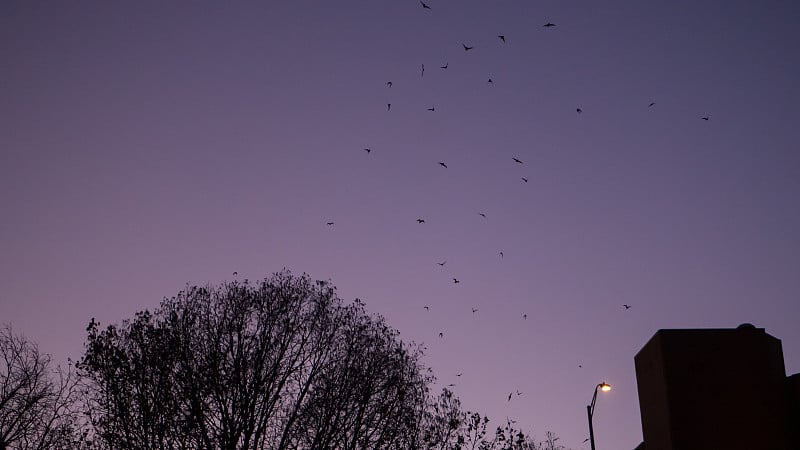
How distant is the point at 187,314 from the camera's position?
27.0 m

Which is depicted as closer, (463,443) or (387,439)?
(387,439)

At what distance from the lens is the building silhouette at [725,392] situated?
1031 inches

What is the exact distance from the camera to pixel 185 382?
25.9 metres

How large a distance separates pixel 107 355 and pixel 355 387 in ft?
29.7

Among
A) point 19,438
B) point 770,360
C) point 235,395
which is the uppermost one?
point 770,360

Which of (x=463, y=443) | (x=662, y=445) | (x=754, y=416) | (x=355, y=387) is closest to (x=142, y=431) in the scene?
(x=355, y=387)

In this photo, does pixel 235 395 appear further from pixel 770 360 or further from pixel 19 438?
pixel 770 360

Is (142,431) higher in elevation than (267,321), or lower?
lower

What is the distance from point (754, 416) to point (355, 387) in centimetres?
1448

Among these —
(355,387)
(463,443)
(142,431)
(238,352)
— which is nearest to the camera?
(142,431)

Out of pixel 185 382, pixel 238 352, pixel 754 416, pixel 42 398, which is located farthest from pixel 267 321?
pixel 754 416

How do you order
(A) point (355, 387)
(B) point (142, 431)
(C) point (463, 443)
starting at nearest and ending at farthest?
1. (B) point (142, 431)
2. (A) point (355, 387)
3. (C) point (463, 443)

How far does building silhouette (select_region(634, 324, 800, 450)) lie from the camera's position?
2619cm

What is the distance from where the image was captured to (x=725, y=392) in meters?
26.8
